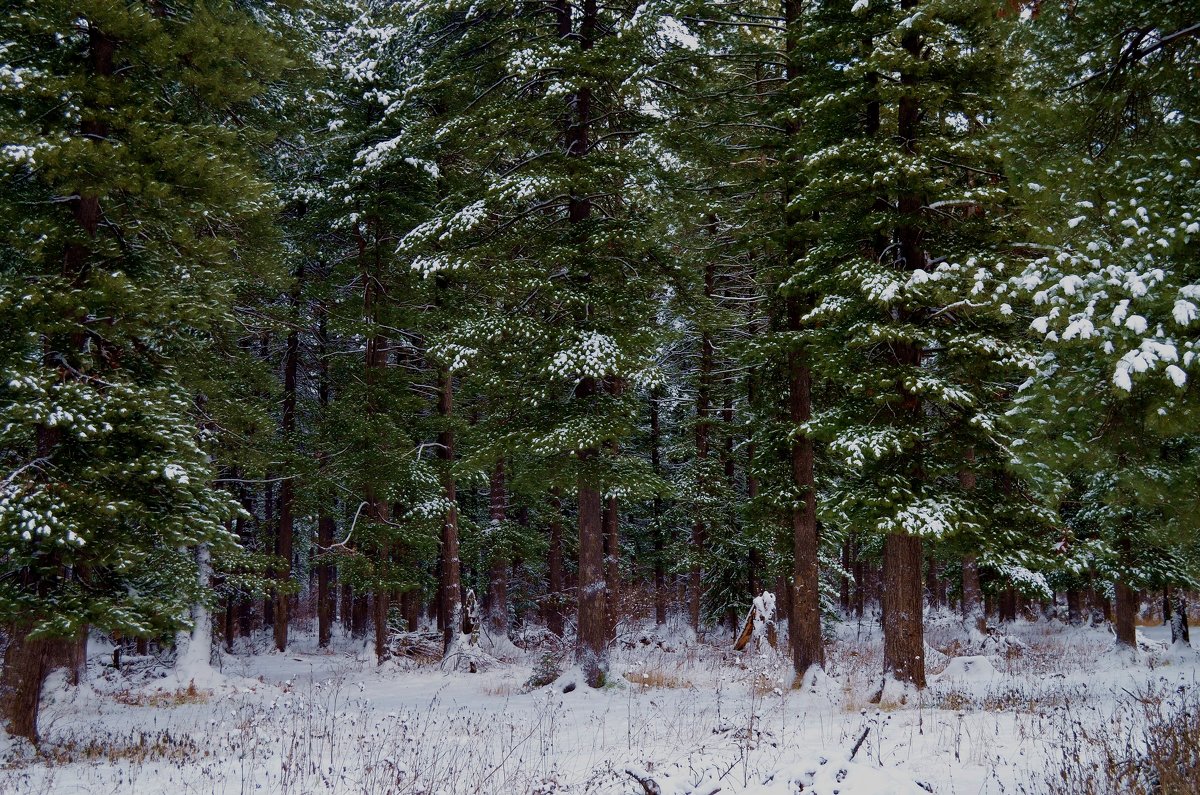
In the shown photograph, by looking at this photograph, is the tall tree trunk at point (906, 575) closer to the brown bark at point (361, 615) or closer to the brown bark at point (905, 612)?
the brown bark at point (905, 612)

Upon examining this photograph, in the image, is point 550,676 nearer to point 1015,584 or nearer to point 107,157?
point 107,157

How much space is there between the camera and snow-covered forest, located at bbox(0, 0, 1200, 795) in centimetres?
→ 662

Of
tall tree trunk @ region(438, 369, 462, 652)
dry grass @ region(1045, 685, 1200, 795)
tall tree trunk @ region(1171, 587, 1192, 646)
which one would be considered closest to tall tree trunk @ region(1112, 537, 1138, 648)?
tall tree trunk @ region(1171, 587, 1192, 646)

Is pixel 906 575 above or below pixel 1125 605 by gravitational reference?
above

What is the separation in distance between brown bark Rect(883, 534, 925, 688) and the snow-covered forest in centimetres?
5

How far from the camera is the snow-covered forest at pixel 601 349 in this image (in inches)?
261

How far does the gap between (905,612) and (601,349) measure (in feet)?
20.3

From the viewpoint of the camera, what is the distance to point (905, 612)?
10.3m

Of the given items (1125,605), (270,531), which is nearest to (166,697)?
(270,531)

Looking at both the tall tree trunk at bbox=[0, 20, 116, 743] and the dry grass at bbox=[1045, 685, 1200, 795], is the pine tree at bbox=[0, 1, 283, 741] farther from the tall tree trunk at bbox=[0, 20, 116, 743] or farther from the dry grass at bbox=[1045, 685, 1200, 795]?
the dry grass at bbox=[1045, 685, 1200, 795]

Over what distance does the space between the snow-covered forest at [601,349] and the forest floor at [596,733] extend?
0.29ft

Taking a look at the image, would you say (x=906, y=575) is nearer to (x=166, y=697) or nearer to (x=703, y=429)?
(x=703, y=429)

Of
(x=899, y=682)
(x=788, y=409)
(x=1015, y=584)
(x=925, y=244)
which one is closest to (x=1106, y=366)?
(x=925, y=244)

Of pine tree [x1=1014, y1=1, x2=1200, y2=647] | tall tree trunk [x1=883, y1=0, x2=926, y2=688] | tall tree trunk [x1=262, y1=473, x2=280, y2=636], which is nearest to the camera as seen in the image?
pine tree [x1=1014, y1=1, x2=1200, y2=647]
